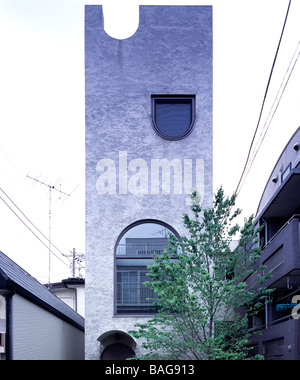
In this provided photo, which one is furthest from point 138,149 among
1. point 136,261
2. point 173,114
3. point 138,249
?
point 136,261

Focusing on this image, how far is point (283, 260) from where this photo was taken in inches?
532

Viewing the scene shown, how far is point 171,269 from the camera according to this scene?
12148mm

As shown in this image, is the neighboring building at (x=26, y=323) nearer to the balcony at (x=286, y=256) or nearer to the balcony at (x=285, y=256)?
the balcony at (x=285, y=256)

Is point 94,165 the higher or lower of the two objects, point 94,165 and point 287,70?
the lower

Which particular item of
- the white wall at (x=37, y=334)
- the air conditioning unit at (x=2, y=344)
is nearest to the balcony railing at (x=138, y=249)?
the white wall at (x=37, y=334)

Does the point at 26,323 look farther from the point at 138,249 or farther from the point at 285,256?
the point at 285,256

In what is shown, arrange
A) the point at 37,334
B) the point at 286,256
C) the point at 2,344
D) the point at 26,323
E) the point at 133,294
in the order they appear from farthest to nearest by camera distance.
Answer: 1. the point at 133,294
2. the point at 37,334
3. the point at 286,256
4. the point at 26,323
5. the point at 2,344

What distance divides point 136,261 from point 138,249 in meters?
0.36

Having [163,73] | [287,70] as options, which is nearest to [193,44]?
[163,73]

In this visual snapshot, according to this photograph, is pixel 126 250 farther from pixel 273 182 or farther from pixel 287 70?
pixel 273 182

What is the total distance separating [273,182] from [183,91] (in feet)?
22.9

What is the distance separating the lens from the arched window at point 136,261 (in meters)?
14.2
